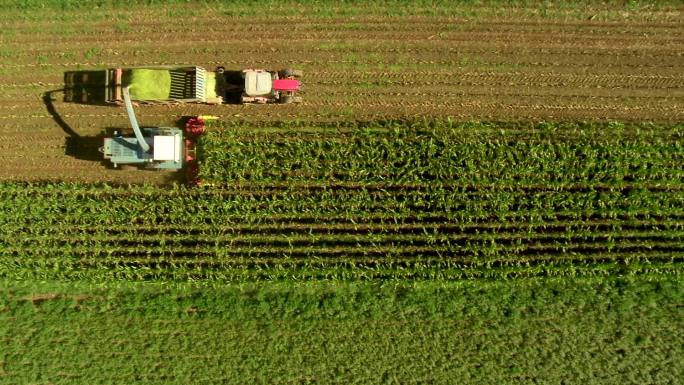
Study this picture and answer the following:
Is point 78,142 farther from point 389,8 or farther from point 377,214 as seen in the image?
point 389,8

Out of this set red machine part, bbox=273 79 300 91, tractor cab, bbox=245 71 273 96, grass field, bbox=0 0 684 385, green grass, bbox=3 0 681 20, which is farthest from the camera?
green grass, bbox=3 0 681 20

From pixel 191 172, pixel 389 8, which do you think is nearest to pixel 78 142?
pixel 191 172

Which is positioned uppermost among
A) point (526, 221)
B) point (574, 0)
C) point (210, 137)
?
point (574, 0)

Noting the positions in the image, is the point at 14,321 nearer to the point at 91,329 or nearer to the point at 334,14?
the point at 91,329

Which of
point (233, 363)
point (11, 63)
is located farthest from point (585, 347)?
point (11, 63)

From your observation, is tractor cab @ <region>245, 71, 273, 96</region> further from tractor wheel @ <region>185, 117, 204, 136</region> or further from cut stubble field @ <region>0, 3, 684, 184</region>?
tractor wheel @ <region>185, 117, 204, 136</region>

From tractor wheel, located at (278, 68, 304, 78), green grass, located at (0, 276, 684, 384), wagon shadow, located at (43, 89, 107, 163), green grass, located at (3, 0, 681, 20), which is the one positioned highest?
green grass, located at (3, 0, 681, 20)

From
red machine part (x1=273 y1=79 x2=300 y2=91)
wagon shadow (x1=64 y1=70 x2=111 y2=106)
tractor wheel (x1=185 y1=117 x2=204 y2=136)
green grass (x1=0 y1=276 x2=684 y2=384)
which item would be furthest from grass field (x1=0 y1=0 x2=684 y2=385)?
red machine part (x1=273 y1=79 x2=300 y2=91)
